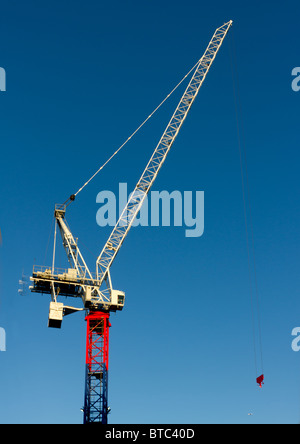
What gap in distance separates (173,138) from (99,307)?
38.7m

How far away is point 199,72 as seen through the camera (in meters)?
147

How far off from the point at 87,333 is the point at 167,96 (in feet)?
178
